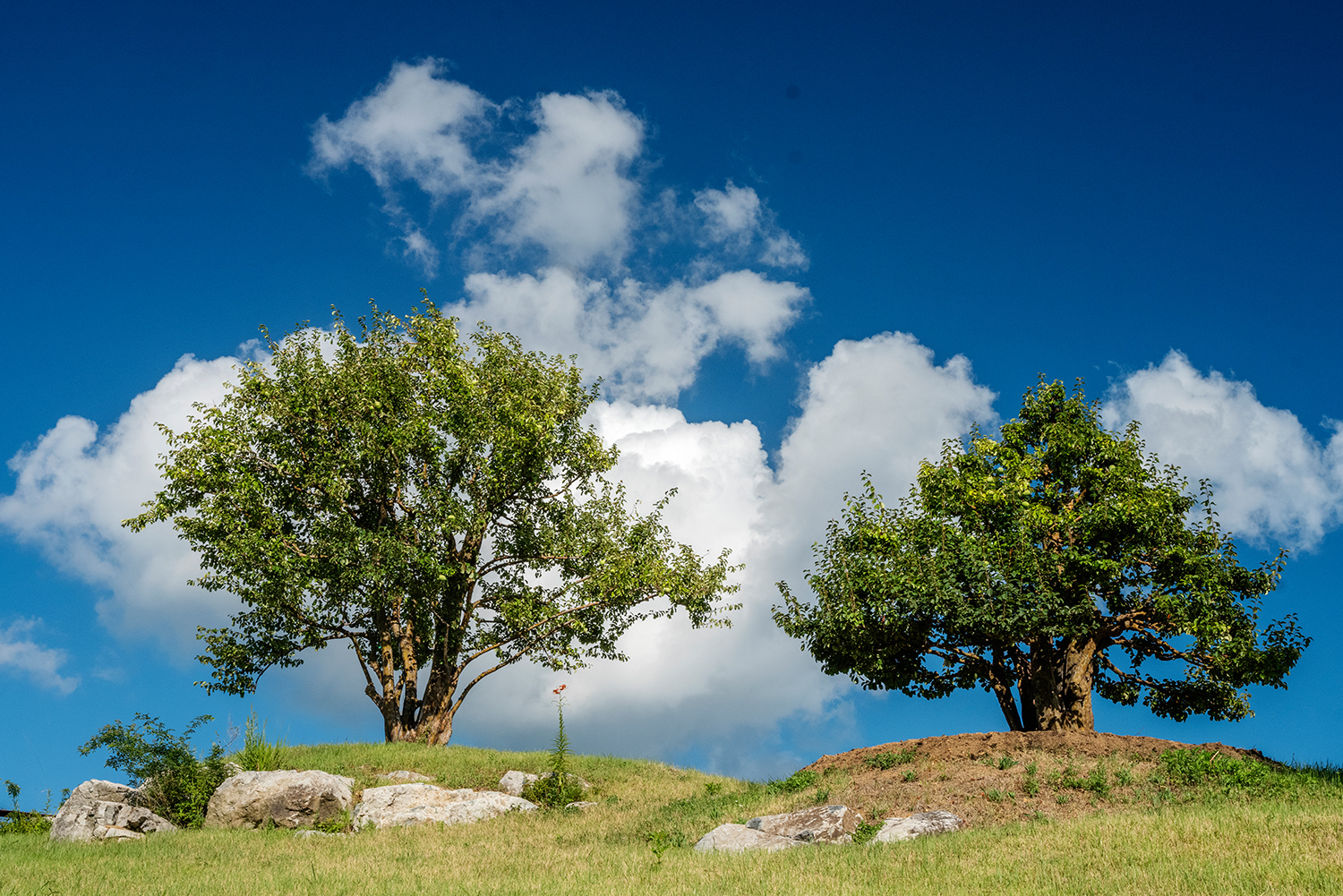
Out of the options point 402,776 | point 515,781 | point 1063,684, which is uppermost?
point 1063,684

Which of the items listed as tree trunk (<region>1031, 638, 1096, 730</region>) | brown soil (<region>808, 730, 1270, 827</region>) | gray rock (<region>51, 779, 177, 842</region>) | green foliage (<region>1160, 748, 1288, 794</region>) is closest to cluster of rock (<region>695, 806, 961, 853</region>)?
brown soil (<region>808, 730, 1270, 827</region>)

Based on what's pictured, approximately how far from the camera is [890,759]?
19.5 m

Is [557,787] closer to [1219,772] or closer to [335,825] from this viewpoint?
[335,825]

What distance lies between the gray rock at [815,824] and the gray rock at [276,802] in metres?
9.71

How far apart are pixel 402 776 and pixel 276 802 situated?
382 cm

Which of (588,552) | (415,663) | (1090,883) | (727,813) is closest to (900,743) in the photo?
(727,813)

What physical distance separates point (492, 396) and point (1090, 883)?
2422cm

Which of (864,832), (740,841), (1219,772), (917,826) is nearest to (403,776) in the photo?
(740,841)

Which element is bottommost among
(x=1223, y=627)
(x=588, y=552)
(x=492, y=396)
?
(x=1223, y=627)

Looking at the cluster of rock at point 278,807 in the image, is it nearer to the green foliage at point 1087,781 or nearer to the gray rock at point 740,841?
the gray rock at point 740,841

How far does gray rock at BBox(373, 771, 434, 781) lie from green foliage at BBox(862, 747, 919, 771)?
11.3 meters

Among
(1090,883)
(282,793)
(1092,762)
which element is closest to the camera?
(1090,883)

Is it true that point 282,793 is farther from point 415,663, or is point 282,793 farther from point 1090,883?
point 1090,883

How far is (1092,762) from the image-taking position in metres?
17.4
